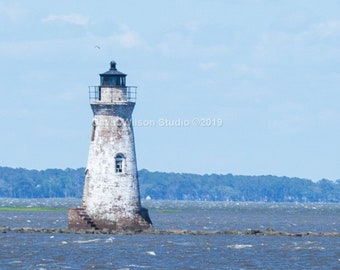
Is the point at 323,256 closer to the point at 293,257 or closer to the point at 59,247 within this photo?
the point at 293,257

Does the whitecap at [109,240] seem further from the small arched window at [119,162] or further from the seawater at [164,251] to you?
the small arched window at [119,162]

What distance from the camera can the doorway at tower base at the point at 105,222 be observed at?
6109cm

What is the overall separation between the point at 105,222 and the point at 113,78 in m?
6.49

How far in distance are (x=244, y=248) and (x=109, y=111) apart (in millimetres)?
8631

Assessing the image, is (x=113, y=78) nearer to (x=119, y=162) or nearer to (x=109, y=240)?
(x=119, y=162)

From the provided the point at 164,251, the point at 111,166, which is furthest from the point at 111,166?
the point at 164,251

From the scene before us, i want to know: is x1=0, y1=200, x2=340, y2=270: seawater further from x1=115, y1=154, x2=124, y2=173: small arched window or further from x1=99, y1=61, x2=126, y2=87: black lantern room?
x1=99, y1=61, x2=126, y2=87: black lantern room

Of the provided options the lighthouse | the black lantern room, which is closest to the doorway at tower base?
the lighthouse

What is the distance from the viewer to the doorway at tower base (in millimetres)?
61094

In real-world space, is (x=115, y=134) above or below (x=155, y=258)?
above

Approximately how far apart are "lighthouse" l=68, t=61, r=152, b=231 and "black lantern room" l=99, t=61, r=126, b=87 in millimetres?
145

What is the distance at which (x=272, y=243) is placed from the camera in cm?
6200

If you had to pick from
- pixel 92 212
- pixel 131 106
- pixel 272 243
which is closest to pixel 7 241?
pixel 92 212

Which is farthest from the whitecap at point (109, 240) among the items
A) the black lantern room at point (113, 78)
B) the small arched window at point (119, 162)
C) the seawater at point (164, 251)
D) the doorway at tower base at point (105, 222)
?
the black lantern room at point (113, 78)
